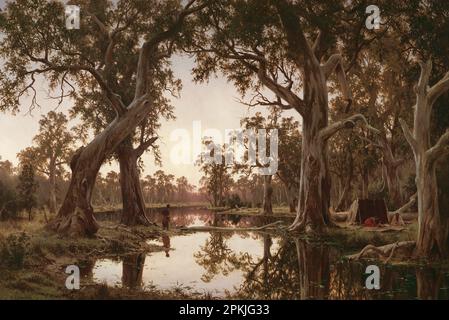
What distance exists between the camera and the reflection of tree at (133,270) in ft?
44.8

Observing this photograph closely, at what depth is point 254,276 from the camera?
50.0ft

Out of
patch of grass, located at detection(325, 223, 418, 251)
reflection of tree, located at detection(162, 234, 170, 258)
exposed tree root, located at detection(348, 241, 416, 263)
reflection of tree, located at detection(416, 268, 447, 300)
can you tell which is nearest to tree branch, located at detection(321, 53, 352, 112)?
patch of grass, located at detection(325, 223, 418, 251)

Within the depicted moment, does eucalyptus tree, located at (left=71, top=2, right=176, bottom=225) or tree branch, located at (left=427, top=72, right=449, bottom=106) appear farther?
eucalyptus tree, located at (left=71, top=2, right=176, bottom=225)

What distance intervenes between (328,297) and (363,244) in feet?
34.0

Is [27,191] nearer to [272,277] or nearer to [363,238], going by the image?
[272,277]

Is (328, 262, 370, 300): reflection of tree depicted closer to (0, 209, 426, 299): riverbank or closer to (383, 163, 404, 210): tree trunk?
(0, 209, 426, 299): riverbank

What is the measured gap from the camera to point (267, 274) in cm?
1545

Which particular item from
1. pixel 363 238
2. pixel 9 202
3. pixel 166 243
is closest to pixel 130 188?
pixel 9 202

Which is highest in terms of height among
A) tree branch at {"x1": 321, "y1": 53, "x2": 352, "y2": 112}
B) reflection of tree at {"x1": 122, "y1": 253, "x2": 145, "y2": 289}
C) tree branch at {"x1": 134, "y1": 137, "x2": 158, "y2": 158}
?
tree branch at {"x1": 321, "y1": 53, "x2": 352, "y2": 112}

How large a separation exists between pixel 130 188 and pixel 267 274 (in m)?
17.2

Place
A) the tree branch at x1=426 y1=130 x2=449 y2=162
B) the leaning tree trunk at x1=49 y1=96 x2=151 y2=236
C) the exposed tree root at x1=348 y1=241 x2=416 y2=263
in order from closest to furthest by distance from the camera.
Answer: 1. the tree branch at x1=426 y1=130 x2=449 y2=162
2. the exposed tree root at x1=348 y1=241 x2=416 y2=263
3. the leaning tree trunk at x1=49 y1=96 x2=151 y2=236

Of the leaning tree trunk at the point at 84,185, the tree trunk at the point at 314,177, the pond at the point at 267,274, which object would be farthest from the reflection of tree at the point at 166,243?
the tree trunk at the point at 314,177

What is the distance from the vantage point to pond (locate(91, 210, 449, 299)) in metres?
12.3
